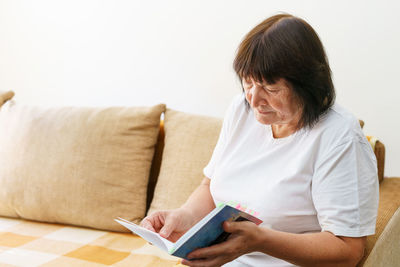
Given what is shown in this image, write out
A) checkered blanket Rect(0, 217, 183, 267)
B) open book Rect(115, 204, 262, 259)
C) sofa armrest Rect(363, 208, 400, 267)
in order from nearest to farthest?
open book Rect(115, 204, 262, 259)
sofa armrest Rect(363, 208, 400, 267)
checkered blanket Rect(0, 217, 183, 267)

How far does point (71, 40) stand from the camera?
7.37ft

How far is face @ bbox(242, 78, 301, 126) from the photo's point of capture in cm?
99

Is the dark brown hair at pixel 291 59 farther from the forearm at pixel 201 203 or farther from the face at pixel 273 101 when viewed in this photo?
the forearm at pixel 201 203

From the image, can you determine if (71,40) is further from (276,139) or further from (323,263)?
(323,263)

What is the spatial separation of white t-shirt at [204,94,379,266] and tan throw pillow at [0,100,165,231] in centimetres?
60

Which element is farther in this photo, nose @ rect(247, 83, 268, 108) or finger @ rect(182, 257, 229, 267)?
nose @ rect(247, 83, 268, 108)

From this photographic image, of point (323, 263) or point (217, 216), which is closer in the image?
point (217, 216)

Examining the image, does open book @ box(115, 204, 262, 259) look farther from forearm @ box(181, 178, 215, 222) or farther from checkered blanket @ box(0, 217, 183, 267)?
checkered blanket @ box(0, 217, 183, 267)

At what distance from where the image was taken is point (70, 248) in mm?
1523

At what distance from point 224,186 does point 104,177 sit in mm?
695

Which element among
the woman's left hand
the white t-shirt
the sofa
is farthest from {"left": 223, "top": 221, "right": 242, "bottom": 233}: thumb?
the sofa

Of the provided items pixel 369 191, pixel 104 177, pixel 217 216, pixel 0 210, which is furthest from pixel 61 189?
pixel 369 191

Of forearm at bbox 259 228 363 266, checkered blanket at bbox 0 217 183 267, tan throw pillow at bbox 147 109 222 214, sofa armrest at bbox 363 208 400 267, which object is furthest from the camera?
tan throw pillow at bbox 147 109 222 214

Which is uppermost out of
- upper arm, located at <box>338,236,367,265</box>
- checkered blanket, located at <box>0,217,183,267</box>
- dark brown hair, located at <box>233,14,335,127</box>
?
dark brown hair, located at <box>233,14,335,127</box>
